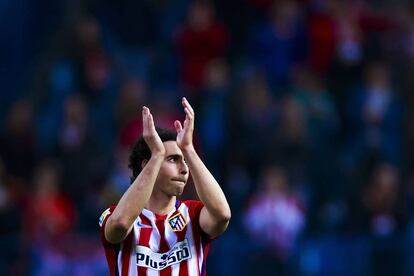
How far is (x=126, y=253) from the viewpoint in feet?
23.5

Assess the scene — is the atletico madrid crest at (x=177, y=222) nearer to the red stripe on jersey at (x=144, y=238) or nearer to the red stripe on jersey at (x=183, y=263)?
the red stripe on jersey at (x=183, y=263)

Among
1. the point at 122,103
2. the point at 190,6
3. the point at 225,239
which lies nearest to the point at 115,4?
the point at 190,6

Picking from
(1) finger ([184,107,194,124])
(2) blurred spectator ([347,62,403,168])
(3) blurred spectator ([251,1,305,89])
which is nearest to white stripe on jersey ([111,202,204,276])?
(1) finger ([184,107,194,124])

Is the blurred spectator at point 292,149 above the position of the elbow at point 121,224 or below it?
above

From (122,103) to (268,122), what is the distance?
6.03 ft

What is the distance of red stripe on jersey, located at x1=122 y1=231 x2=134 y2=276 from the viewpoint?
23.4 feet

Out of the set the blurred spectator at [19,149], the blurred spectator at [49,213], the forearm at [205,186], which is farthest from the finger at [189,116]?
the blurred spectator at [19,149]

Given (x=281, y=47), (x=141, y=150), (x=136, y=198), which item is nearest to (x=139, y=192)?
(x=136, y=198)

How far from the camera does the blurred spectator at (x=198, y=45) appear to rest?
14641mm

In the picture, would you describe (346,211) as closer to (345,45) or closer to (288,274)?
(288,274)

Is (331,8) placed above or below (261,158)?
above

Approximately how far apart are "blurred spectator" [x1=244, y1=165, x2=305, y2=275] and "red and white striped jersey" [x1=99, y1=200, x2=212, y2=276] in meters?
5.39

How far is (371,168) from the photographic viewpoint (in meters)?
13.0

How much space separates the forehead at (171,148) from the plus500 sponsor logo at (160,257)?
1.88 feet
